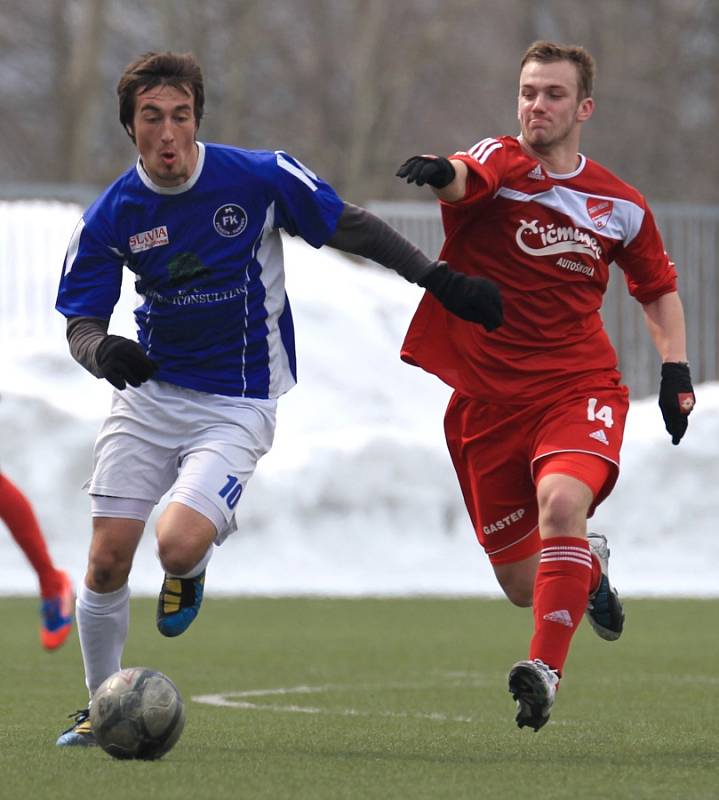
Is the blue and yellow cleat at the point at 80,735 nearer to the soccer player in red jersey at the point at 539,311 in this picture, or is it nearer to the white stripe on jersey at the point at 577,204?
the soccer player in red jersey at the point at 539,311

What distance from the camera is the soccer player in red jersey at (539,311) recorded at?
6.71m

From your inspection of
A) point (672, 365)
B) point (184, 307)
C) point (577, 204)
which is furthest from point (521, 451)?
point (184, 307)

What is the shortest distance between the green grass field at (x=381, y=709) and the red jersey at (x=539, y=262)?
125 centimetres

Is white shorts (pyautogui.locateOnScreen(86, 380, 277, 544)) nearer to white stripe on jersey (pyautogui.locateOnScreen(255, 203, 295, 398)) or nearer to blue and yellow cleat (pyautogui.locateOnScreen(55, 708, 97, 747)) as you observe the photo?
white stripe on jersey (pyautogui.locateOnScreen(255, 203, 295, 398))

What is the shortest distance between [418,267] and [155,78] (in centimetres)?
103

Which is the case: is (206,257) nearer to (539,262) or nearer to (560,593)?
(539,262)

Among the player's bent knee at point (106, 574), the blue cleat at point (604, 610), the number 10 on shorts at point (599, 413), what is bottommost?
the blue cleat at point (604, 610)

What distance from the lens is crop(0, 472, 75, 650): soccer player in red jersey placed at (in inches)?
352

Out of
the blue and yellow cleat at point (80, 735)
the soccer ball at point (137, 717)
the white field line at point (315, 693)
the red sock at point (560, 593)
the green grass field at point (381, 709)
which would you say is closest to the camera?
the green grass field at point (381, 709)

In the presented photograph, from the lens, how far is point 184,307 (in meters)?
6.43

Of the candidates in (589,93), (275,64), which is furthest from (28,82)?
(589,93)

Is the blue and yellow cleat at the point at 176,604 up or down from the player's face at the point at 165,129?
down

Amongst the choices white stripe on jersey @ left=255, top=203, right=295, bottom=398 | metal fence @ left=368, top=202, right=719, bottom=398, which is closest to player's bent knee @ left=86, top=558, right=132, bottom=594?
white stripe on jersey @ left=255, top=203, right=295, bottom=398

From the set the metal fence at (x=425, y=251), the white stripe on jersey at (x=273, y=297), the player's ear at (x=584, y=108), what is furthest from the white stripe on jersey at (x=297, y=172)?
the metal fence at (x=425, y=251)
